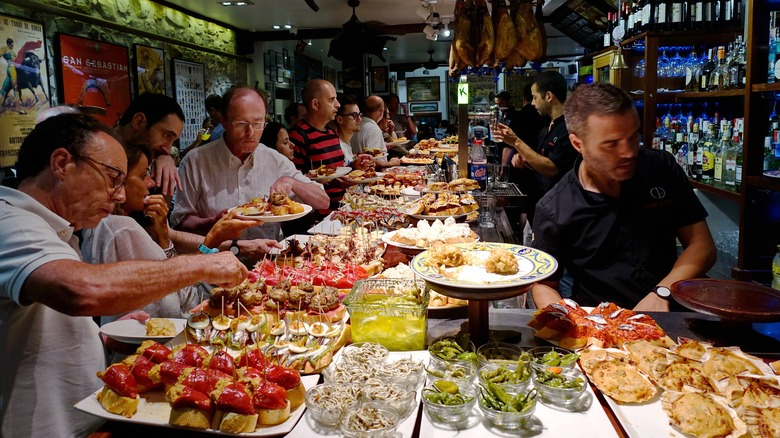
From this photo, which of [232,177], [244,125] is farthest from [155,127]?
[232,177]

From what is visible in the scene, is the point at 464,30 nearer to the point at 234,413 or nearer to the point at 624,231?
the point at 624,231

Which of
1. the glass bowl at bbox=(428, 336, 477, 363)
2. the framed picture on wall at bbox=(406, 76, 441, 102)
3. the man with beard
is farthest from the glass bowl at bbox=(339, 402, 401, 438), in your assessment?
the framed picture on wall at bbox=(406, 76, 441, 102)

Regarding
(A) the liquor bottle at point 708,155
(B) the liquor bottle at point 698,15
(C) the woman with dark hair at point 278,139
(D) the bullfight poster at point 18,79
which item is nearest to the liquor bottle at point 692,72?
(B) the liquor bottle at point 698,15

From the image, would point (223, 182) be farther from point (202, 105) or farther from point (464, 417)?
point (202, 105)

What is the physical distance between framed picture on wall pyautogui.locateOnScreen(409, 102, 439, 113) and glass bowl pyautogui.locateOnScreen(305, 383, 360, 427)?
2127cm

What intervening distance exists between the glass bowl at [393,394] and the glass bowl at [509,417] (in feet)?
0.65

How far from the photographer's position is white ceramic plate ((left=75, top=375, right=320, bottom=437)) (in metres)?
1.37

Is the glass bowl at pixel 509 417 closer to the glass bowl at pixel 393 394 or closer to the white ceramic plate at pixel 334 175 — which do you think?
the glass bowl at pixel 393 394

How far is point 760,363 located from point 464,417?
2.96ft

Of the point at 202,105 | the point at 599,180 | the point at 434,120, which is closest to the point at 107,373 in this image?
the point at 599,180

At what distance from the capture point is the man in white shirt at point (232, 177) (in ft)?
12.3

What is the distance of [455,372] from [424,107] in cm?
2134

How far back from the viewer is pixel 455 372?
146 cm

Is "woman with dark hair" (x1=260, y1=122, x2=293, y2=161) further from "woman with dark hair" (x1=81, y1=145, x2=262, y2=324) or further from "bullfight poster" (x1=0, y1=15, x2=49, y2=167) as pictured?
"woman with dark hair" (x1=81, y1=145, x2=262, y2=324)
